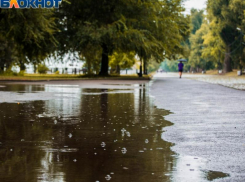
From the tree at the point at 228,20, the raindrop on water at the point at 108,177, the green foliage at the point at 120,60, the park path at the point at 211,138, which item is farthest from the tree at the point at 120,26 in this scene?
the raindrop on water at the point at 108,177

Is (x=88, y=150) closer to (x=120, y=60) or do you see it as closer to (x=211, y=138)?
(x=211, y=138)

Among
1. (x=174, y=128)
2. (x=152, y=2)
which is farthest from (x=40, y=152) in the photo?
(x=152, y=2)

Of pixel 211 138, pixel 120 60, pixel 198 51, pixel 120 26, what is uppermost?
pixel 120 26

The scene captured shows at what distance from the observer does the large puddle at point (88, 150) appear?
6.39 m

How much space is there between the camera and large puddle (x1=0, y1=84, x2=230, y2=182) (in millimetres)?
6391

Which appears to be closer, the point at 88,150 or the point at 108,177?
the point at 108,177

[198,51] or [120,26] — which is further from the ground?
[120,26]

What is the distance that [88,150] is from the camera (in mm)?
8297

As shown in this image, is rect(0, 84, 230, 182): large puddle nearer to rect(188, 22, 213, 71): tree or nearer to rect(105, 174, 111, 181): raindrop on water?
rect(105, 174, 111, 181): raindrop on water

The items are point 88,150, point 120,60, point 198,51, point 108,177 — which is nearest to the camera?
point 108,177

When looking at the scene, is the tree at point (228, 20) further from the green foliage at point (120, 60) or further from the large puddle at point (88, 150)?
the large puddle at point (88, 150)

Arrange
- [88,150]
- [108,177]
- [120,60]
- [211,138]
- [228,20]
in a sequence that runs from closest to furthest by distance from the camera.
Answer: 1. [108,177]
2. [88,150]
3. [211,138]
4. [120,60]
5. [228,20]

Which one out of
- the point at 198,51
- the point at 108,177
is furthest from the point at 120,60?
the point at 108,177

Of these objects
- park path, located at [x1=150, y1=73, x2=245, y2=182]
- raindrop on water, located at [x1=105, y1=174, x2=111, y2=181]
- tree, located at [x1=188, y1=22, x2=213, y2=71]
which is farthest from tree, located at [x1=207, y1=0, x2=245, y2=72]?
raindrop on water, located at [x1=105, y1=174, x2=111, y2=181]
